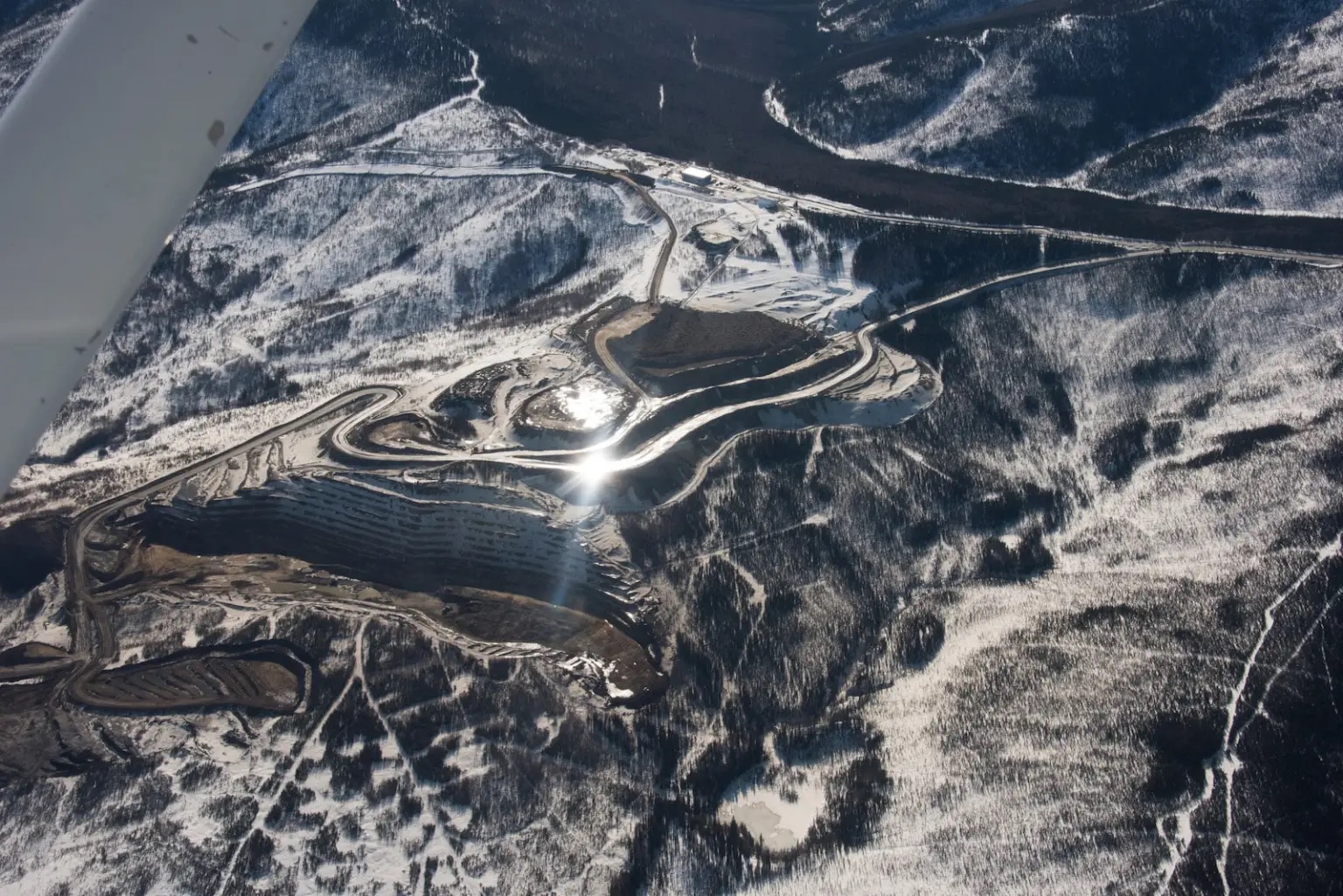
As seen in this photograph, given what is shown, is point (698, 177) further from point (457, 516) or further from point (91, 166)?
point (91, 166)

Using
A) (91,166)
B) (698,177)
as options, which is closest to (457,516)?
(698,177)

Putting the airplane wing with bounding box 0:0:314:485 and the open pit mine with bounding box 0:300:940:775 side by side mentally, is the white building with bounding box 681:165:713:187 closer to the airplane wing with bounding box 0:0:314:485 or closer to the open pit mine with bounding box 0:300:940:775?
the open pit mine with bounding box 0:300:940:775

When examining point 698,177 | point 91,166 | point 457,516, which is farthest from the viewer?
point 698,177

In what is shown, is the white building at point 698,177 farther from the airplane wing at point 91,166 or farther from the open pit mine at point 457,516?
the airplane wing at point 91,166

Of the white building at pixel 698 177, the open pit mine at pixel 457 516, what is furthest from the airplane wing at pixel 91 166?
the white building at pixel 698 177

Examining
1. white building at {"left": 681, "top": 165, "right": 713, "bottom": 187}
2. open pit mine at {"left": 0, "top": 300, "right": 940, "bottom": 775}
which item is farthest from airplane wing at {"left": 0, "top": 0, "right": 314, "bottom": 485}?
white building at {"left": 681, "top": 165, "right": 713, "bottom": 187}

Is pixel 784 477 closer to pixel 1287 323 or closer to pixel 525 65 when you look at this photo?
pixel 1287 323
